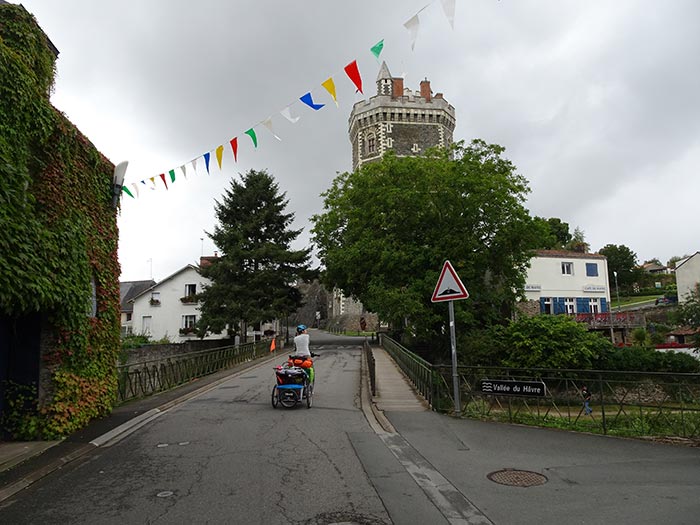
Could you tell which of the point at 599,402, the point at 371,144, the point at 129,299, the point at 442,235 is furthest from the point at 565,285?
the point at 599,402

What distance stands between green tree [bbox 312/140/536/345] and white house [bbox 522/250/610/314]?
19.7 m

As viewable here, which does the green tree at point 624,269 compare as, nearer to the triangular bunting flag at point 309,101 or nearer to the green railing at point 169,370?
the green railing at point 169,370

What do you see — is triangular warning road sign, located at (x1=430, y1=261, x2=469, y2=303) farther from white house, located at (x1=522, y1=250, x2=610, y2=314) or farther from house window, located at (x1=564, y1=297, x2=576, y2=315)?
house window, located at (x1=564, y1=297, x2=576, y2=315)

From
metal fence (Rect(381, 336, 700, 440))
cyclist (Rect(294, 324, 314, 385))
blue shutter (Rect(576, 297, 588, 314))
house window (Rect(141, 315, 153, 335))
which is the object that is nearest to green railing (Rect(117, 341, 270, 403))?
cyclist (Rect(294, 324, 314, 385))

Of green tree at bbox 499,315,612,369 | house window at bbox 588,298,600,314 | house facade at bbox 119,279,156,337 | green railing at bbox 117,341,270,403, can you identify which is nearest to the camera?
green railing at bbox 117,341,270,403

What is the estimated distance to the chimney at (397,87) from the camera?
65125 mm

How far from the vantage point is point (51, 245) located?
780 centimetres

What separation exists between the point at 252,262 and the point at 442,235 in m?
17.7

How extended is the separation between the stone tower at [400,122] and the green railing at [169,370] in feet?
148

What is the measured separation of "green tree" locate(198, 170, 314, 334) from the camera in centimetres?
3743

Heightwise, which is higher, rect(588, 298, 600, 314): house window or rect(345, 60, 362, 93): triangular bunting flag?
rect(345, 60, 362, 93): triangular bunting flag

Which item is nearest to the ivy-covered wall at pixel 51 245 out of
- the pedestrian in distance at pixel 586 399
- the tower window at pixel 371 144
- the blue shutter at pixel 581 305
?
the pedestrian in distance at pixel 586 399

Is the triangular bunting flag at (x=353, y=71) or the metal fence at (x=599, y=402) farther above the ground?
the triangular bunting flag at (x=353, y=71)

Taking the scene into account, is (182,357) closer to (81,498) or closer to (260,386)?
(260,386)
